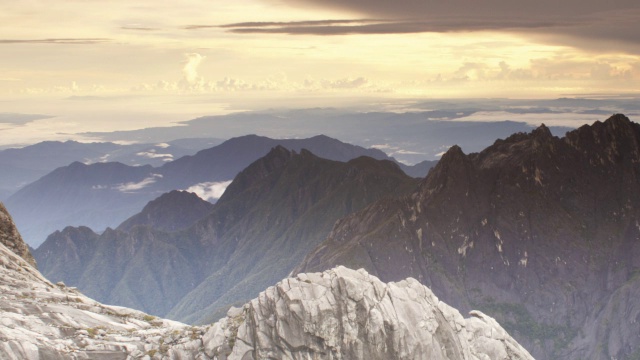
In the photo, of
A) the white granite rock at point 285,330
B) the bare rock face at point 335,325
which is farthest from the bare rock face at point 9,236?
the bare rock face at point 335,325

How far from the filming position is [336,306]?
323 ft

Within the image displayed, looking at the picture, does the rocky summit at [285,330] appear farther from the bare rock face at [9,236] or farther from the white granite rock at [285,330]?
the bare rock face at [9,236]

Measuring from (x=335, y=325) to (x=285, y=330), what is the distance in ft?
18.0

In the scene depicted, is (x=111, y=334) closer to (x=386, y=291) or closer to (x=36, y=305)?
(x=36, y=305)

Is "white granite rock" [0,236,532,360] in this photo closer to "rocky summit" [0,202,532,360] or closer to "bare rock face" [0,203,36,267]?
"rocky summit" [0,202,532,360]

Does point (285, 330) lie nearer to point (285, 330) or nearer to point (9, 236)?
point (285, 330)

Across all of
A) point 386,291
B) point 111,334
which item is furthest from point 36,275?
point 386,291

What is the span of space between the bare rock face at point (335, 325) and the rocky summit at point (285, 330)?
108mm

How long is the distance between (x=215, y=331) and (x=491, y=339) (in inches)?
1418

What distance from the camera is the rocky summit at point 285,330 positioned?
3802 inches

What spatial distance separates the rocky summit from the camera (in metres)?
96.6

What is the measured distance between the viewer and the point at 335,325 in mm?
97375

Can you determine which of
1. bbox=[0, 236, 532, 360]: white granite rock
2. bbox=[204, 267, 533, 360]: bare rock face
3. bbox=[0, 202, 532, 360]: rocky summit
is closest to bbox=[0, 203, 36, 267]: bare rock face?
bbox=[0, 202, 532, 360]: rocky summit

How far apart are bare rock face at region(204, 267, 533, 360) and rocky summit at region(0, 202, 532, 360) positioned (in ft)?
0.36
